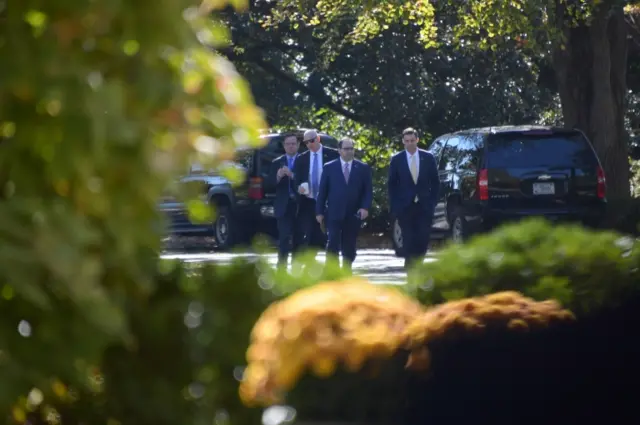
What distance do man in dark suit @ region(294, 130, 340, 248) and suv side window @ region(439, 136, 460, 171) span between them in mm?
4446

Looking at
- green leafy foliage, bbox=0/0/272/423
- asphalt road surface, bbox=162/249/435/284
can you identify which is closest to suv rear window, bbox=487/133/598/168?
asphalt road surface, bbox=162/249/435/284

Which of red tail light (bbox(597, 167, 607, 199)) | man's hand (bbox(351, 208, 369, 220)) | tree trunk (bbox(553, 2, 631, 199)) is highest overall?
tree trunk (bbox(553, 2, 631, 199))

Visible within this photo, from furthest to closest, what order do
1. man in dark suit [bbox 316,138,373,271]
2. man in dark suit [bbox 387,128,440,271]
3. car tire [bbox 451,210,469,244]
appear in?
car tire [bbox 451,210,469,244], man in dark suit [bbox 387,128,440,271], man in dark suit [bbox 316,138,373,271]

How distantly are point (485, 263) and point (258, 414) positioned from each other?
1462mm

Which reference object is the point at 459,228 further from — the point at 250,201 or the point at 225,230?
the point at 225,230

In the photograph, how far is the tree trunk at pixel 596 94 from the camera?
966 inches

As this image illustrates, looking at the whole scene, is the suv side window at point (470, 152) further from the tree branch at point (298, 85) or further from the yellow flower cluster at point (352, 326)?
the tree branch at point (298, 85)

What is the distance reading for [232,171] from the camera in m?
2.34

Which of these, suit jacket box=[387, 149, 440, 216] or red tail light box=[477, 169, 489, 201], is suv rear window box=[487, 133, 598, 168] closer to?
red tail light box=[477, 169, 489, 201]

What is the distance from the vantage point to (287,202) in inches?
651

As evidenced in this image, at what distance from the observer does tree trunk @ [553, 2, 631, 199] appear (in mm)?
24531

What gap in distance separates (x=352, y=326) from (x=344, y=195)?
477 inches

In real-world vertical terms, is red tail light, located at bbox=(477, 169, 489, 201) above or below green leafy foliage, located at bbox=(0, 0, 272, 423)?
below

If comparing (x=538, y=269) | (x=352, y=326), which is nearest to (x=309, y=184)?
(x=538, y=269)
